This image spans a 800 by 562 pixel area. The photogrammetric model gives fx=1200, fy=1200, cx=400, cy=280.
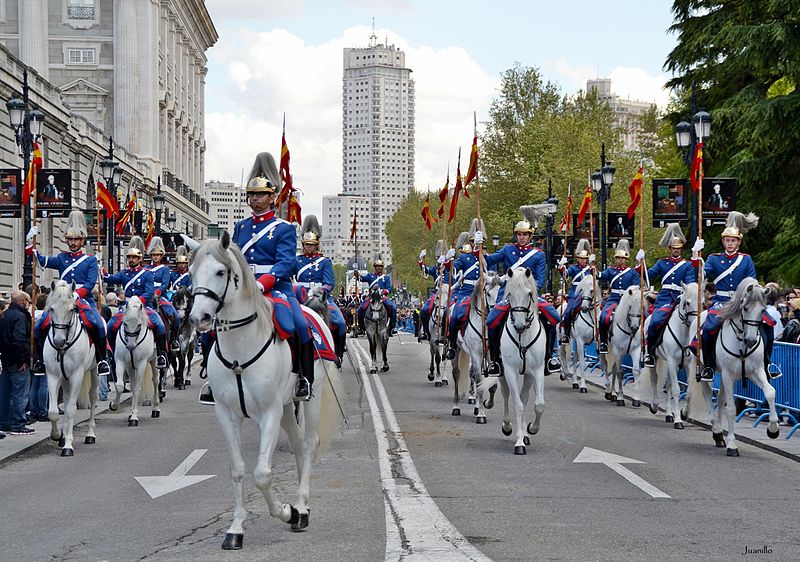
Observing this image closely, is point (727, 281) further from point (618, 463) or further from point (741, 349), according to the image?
point (618, 463)

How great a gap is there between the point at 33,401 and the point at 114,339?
1.82 meters

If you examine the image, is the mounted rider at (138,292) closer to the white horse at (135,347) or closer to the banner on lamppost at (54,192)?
the white horse at (135,347)

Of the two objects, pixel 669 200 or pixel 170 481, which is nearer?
pixel 170 481

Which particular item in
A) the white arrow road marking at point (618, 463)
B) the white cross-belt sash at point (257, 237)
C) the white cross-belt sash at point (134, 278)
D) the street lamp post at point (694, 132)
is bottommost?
the white arrow road marking at point (618, 463)

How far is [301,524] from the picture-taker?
10164 millimetres

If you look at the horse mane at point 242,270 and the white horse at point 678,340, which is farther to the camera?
the white horse at point 678,340

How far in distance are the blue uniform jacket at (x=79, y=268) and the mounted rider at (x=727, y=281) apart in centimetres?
898

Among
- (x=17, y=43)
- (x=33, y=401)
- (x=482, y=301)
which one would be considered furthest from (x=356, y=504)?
(x=17, y=43)

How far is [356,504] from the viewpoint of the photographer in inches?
448

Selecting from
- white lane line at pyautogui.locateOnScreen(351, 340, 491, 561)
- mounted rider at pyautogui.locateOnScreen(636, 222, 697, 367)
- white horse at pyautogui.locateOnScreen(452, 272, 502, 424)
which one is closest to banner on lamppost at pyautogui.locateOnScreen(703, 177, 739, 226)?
mounted rider at pyautogui.locateOnScreen(636, 222, 697, 367)

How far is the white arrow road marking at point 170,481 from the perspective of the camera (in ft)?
41.7

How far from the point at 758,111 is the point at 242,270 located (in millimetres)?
29194

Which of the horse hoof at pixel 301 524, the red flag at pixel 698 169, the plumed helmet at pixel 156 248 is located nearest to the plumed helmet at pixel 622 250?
the red flag at pixel 698 169

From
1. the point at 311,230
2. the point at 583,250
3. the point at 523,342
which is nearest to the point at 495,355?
the point at 523,342
